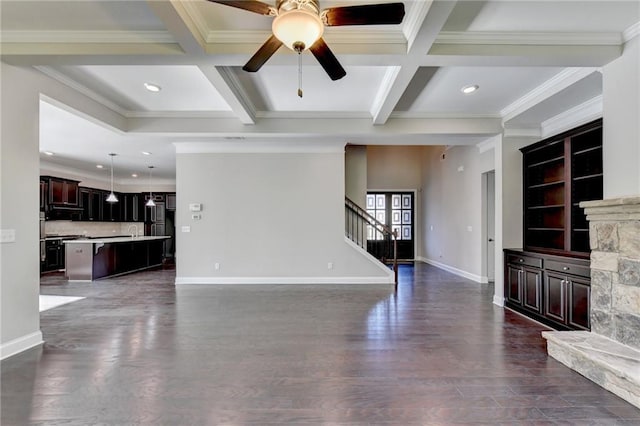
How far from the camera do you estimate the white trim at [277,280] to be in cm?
639

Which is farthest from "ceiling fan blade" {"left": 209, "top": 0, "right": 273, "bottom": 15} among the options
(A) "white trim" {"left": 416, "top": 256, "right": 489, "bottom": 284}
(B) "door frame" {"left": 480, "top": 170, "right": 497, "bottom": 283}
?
(A) "white trim" {"left": 416, "top": 256, "right": 489, "bottom": 284}

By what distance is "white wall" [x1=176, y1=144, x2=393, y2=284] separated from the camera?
6.46 m

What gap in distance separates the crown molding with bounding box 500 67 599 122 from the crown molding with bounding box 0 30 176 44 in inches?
158

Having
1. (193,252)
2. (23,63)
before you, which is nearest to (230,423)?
(23,63)

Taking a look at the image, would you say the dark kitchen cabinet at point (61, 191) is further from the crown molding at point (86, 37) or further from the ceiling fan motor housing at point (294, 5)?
the ceiling fan motor housing at point (294, 5)

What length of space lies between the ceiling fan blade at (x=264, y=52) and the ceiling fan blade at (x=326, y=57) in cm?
27

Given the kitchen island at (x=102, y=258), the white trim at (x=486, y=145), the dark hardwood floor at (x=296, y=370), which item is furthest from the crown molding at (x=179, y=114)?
the white trim at (x=486, y=145)

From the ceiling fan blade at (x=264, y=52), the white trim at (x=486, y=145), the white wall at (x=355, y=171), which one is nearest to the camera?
the ceiling fan blade at (x=264, y=52)

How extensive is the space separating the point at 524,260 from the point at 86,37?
5.45 metres

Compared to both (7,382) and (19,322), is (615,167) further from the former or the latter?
(19,322)

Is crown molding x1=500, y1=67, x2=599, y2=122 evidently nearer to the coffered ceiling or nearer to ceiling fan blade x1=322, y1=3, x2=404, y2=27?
the coffered ceiling

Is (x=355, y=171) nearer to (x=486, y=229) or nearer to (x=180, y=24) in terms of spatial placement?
(x=486, y=229)

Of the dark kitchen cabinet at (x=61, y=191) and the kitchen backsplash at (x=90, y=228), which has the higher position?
the dark kitchen cabinet at (x=61, y=191)

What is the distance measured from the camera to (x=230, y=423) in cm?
206
